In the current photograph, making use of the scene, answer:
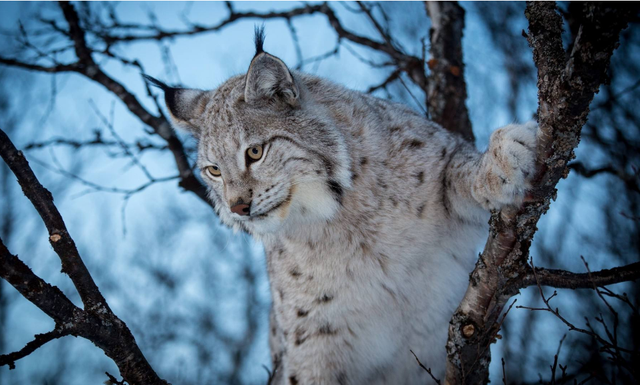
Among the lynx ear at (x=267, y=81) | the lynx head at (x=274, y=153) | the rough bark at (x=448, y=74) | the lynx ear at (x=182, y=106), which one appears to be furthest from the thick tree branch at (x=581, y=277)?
the lynx ear at (x=182, y=106)

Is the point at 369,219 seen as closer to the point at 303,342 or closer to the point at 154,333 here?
the point at 303,342

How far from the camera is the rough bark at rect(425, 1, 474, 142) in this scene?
5.39 metres

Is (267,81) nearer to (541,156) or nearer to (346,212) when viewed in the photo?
(346,212)

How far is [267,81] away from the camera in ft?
11.9

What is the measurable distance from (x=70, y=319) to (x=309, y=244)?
1.78 meters

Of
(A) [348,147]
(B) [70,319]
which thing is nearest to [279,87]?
(A) [348,147]

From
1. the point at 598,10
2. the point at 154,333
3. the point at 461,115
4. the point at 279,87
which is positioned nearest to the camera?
the point at 598,10

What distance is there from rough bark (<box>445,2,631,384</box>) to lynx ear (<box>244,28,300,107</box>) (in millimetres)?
1739

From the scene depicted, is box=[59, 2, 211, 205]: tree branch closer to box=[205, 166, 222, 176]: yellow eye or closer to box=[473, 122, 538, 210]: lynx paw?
box=[205, 166, 222, 176]: yellow eye

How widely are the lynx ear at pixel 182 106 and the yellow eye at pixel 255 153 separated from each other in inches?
35.2

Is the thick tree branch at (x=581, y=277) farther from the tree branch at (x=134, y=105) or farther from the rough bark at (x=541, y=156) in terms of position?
the tree branch at (x=134, y=105)

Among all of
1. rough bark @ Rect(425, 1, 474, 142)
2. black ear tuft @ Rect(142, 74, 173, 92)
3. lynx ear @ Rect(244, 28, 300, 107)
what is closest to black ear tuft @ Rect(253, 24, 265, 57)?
lynx ear @ Rect(244, 28, 300, 107)

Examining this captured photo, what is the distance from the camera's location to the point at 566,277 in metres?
2.76

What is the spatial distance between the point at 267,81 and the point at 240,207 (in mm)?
951
